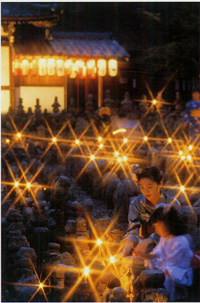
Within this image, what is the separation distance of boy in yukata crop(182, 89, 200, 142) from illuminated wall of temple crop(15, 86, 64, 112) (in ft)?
28.6

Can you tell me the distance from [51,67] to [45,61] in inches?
11.1

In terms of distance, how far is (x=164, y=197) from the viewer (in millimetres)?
5102

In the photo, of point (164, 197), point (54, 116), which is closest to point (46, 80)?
point (54, 116)

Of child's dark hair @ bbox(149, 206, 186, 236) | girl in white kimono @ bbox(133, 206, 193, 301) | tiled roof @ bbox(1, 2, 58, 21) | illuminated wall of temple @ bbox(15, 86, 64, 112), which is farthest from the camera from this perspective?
illuminated wall of temple @ bbox(15, 86, 64, 112)

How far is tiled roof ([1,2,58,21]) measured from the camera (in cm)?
1769

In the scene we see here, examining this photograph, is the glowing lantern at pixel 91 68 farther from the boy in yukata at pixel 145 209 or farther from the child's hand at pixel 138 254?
the child's hand at pixel 138 254

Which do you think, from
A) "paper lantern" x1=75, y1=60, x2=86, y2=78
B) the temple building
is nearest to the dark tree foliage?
the temple building

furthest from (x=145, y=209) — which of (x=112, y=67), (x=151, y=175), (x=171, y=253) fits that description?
(x=112, y=67)

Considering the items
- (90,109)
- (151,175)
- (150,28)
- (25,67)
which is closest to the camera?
(151,175)

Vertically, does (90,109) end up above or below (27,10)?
below

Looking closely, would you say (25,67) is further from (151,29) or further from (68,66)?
(151,29)

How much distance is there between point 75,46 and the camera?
19312 mm

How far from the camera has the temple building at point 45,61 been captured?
59.3 feet

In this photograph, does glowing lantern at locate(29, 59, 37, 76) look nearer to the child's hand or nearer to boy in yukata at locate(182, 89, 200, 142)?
boy in yukata at locate(182, 89, 200, 142)
